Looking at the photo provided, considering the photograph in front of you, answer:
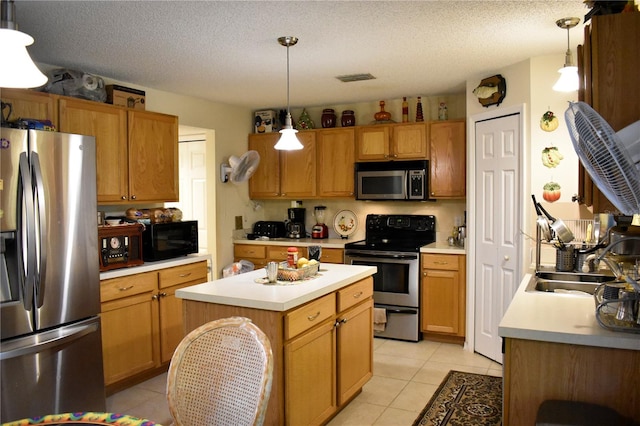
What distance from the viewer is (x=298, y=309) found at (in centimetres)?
243

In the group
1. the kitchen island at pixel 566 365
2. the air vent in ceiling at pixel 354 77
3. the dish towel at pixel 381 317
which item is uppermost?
the air vent in ceiling at pixel 354 77

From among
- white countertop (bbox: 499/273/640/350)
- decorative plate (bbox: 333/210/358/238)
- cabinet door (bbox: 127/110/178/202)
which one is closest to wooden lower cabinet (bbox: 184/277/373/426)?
white countertop (bbox: 499/273/640/350)

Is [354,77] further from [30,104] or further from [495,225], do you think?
[30,104]

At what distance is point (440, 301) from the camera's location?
4434mm

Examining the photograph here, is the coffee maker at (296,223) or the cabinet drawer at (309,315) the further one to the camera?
the coffee maker at (296,223)

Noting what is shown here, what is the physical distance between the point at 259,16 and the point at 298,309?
158cm

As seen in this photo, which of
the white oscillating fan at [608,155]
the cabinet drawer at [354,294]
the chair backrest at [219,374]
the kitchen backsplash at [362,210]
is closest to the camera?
the white oscillating fan at [608,155]

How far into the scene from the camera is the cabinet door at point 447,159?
4527 mm

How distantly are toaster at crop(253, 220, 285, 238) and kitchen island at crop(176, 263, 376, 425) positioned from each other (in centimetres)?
234

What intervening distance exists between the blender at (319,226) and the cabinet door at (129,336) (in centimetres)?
214

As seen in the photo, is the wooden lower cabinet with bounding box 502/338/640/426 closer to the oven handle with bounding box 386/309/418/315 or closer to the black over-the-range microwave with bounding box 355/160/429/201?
the oven handle with bounding box 386/309/418/315

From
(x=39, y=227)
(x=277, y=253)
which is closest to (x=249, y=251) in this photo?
(x=277, y=253)

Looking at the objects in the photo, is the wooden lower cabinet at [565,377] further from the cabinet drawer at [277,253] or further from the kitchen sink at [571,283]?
the cabinet drawer at [277,253]

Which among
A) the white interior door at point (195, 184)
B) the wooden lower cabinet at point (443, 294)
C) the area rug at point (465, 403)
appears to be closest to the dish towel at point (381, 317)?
the wooden lower cabinet at point (443, 294)
